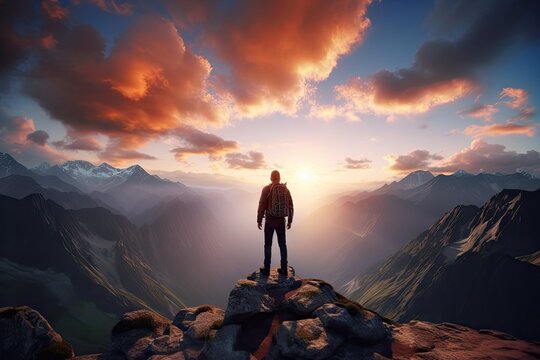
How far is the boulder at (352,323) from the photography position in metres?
11.4

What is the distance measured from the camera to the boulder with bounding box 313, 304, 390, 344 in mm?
11430

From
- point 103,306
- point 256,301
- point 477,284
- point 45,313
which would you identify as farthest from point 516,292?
point 45,313

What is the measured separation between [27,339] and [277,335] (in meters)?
14.8

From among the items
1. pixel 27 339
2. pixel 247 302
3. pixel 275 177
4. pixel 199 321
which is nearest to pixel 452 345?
pixel 247 302

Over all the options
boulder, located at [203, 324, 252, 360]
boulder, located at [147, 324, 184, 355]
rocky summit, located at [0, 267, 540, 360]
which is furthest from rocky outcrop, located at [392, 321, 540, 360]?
boulder, located at [147, 324, 184, 355]

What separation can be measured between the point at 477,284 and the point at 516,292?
22.4 meters

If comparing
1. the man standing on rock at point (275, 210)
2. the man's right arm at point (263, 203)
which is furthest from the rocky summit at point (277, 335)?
the man's right arm at point (263, 203)

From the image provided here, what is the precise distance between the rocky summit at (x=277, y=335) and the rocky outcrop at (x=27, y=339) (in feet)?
0.15

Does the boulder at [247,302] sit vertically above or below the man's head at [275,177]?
below

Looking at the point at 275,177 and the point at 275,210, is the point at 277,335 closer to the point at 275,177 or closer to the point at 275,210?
the point at 275,210

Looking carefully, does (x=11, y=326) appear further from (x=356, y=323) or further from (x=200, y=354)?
(x=356, y=323)

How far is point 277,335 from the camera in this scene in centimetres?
1097

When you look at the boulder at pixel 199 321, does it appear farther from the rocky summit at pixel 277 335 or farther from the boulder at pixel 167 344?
the boulder at pixel 167 344

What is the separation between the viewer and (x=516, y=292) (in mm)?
171250
